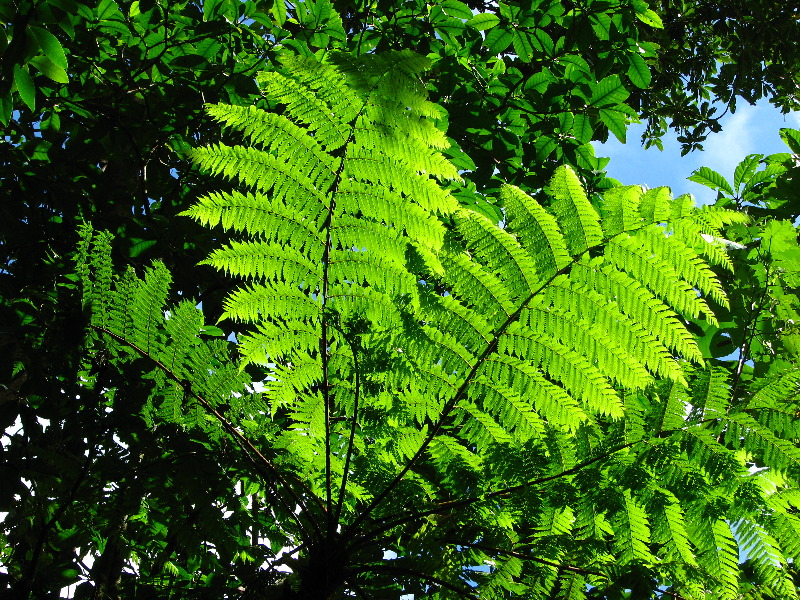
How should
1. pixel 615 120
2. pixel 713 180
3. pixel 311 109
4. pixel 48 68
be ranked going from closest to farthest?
1. pixel 311 109
2. pixel 48 68
3. pixel 615 120
4. pixel 713 180

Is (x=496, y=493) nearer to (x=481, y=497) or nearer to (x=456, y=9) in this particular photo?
(x=481, y=497)

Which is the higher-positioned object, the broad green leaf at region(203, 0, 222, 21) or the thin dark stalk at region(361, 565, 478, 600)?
the broad green leaf at region(203, 0, 222, 21)

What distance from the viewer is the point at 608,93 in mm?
2859

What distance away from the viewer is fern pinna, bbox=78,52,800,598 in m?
1.40

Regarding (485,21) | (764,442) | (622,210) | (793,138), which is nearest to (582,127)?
(485,21)

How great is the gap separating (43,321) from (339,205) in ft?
3.81

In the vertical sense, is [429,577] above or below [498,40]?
below

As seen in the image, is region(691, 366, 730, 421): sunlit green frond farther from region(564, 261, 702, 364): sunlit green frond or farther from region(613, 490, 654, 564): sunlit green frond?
region(613, 490, 654, 564): sunlit green frond

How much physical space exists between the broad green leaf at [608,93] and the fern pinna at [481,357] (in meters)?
1.57

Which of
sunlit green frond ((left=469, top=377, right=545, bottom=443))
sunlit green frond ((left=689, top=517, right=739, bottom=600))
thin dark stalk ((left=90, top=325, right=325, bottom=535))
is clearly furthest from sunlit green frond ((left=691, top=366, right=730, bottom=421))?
thin dark stalk ((left=90, top=325, right=325, bottom=535))

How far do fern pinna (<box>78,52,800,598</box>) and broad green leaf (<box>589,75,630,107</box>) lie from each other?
1.57 meters

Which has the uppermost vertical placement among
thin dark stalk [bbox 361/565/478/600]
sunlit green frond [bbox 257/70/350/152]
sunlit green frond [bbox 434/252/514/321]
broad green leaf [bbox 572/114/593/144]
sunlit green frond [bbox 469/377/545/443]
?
broad green leaf [bbox 572/114/593/144]

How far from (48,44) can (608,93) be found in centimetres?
230

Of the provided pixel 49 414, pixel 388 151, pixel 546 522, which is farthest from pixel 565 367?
pixel 49 414
